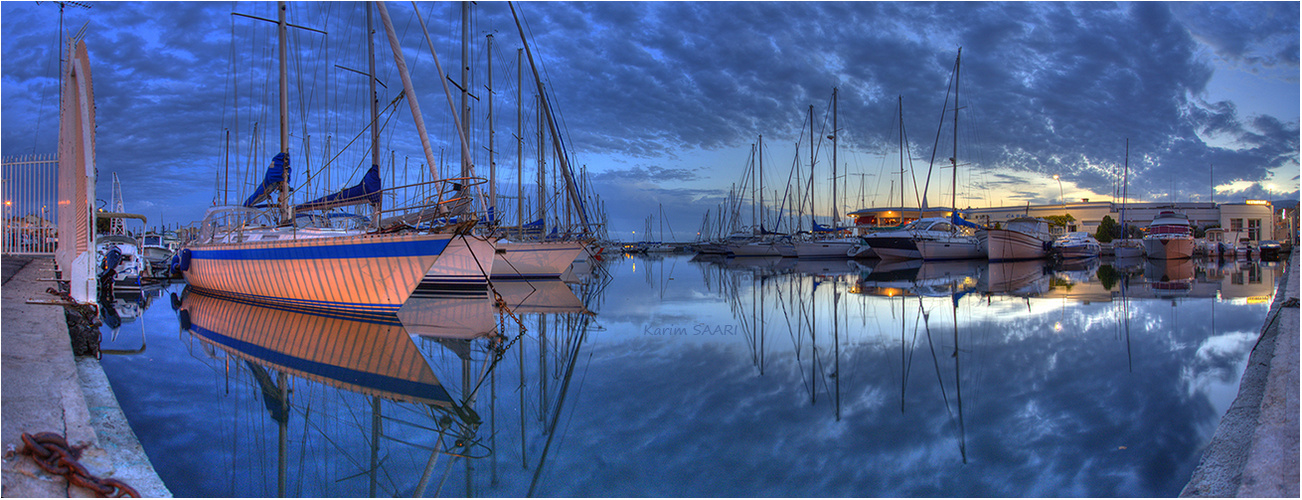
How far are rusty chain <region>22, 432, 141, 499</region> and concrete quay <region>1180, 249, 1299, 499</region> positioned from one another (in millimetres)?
5357

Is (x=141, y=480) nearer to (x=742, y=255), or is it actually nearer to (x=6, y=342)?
(x=6, y=342)

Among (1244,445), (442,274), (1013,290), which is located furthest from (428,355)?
(1013,290)

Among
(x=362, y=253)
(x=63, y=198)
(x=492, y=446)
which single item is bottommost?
(x=492, y=446)

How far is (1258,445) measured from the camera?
3463 millimetres

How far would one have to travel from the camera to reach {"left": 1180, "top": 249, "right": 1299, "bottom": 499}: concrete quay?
3.02 m

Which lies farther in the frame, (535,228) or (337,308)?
(535,228)

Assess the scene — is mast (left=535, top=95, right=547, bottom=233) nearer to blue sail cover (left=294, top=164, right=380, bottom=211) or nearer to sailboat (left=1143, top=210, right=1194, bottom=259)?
blue sail cover (left=294, top=164, right=380, bottom=211)

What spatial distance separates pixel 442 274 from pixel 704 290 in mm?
7584

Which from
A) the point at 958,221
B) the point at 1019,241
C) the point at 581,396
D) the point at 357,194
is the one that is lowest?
the point at 581,396

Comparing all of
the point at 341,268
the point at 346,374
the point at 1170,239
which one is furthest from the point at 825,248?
the point at 346,374

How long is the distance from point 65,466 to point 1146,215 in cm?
10125

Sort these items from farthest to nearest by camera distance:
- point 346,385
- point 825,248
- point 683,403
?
point 825,248 → point 346,385 → point 683,403

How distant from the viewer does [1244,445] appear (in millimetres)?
3873

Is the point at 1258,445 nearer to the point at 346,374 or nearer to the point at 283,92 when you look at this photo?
the point at 346,374
